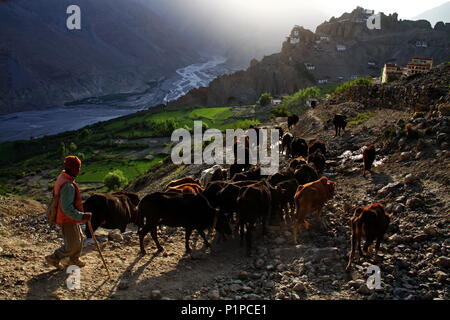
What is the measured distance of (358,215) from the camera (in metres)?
8.34

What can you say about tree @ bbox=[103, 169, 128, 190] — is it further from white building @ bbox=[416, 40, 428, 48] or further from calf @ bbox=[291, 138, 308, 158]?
white building @ bbox=[416, 40, 428, 48]

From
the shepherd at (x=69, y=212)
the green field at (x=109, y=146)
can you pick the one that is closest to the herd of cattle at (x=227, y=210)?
the shepherd at (x=69, y=212)

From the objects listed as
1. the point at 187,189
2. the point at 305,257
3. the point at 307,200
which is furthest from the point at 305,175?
the point at 305,257

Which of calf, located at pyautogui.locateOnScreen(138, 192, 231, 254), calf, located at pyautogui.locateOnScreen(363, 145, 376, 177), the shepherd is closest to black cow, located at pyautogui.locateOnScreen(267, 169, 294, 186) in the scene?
calf, located at pyautogui.locateOnScreen(363, 145, 376, 177)

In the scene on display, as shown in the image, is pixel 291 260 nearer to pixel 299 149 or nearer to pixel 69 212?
pixel 69 212

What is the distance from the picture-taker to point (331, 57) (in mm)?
113688

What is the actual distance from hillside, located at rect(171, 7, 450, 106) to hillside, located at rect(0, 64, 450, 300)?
304 ft

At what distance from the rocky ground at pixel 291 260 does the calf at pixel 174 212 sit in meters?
0.66

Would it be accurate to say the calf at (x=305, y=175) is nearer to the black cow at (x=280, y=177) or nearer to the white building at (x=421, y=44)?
the black cow at (x=280, y=177)

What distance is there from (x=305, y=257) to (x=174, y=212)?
3259mm

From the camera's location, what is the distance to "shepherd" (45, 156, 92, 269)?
285 inches

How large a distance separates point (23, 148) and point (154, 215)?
86.1m

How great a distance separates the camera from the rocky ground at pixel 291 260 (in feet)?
23.9
